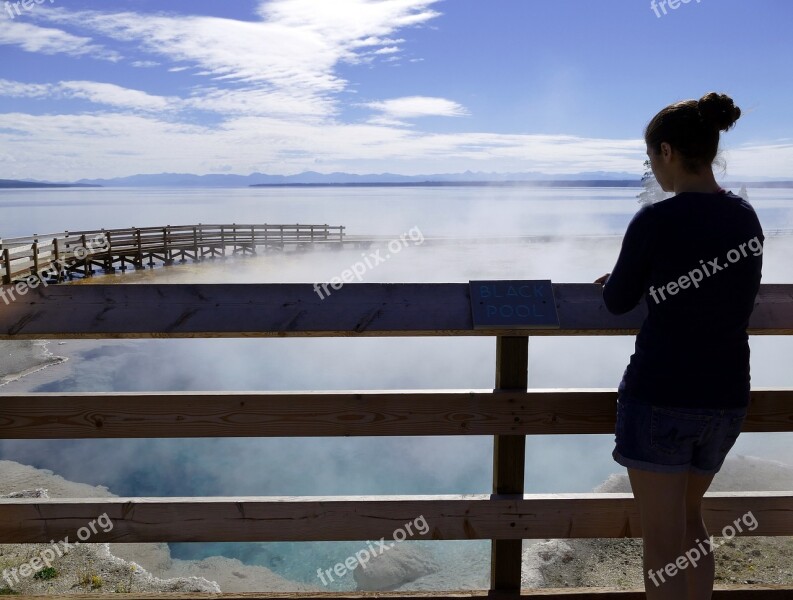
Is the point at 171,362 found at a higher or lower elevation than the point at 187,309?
lower

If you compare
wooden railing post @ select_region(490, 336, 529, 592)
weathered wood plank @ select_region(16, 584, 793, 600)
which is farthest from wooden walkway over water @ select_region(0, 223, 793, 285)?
wooden railing post @ select_region(490, 336, 529, 592)

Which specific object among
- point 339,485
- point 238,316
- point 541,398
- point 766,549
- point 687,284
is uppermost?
point 687,284

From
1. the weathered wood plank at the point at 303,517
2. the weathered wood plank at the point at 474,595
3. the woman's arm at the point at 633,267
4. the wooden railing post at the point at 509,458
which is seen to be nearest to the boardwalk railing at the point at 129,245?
the weathered wood plank at the point at 303,517

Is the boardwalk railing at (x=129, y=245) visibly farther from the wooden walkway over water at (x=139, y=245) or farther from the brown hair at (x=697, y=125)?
the brown hair at (x=697, y=125)

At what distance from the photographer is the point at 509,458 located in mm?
2652

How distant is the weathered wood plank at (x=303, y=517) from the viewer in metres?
2.60

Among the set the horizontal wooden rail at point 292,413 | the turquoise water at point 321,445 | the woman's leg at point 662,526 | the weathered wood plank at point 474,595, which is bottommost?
the turquoise water at point 321,445

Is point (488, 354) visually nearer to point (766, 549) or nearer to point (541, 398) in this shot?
point (766, 549)

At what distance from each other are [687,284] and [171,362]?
67.9ft

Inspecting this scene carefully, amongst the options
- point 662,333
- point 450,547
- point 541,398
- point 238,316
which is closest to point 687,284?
point 662,333

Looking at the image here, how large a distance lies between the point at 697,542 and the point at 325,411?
1346 millimetres

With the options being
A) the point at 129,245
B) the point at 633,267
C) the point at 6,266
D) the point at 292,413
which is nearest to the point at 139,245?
the point at 129,245

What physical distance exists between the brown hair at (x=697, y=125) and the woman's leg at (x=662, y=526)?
93 centimetres

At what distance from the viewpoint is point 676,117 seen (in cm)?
198
